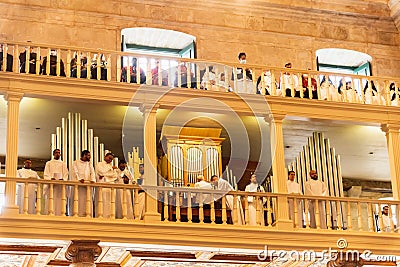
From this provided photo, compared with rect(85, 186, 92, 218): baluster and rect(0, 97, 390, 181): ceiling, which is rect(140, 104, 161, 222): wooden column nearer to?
rect(85, 186, 92, 218): baluster

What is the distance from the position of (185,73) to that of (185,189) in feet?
9.75

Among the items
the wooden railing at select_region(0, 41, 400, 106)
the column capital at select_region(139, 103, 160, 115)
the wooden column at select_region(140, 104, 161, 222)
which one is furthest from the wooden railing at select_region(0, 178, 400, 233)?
the wooden railing at select_region(0, 41, 400, 106)

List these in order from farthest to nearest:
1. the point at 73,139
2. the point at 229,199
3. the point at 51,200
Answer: the point at 73,139, the point at 229,199, the point at 51,200

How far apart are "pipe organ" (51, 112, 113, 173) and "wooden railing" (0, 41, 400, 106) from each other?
1220 mm

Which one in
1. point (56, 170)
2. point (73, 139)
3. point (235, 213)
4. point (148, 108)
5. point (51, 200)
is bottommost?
point (235, 213)

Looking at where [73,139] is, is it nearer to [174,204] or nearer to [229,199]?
[174,204]

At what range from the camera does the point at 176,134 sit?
65.9 ft

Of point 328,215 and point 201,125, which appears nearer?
point 328,215

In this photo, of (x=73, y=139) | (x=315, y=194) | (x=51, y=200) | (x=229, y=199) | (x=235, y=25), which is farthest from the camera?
(x=235, y=25)

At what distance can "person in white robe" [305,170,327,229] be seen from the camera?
17516mm

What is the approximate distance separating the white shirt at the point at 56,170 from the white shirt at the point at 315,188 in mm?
5242

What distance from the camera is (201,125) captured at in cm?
2006

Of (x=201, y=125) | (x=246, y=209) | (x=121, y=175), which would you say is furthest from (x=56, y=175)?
(x=201, y=125)

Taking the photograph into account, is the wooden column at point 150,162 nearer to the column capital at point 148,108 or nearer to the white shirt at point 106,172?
the column capital at point 148,108
